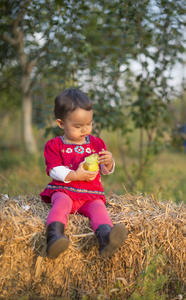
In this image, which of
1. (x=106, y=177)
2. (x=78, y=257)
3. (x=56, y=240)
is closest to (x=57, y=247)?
(x=56, y=240)

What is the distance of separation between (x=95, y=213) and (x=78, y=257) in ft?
1.06

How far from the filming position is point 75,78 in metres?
4.06

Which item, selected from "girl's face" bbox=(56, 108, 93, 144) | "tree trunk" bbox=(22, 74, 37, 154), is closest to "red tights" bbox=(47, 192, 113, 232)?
"girl's face" bbox=(56, 108, 93, 144)

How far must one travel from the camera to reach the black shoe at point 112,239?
6.14 ft

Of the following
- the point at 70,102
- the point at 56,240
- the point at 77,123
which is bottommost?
the point at 56,240

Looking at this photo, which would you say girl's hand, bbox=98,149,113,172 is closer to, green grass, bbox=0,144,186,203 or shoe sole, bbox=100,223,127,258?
shoe sole, bbox=100,223,127,258

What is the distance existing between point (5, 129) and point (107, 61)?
7844 millimetres

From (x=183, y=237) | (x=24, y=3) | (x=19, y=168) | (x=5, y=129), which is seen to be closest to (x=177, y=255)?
(x=183, y=237)

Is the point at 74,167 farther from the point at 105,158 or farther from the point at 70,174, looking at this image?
the point at 105,158

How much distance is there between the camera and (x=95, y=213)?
214 cm

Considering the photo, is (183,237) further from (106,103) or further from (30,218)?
(106,103)

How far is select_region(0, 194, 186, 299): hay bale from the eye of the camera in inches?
77.6

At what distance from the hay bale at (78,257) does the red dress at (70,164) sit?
0.19 meters

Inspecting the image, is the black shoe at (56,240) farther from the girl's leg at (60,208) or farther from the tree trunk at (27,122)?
the tree trunk at (27,122)
